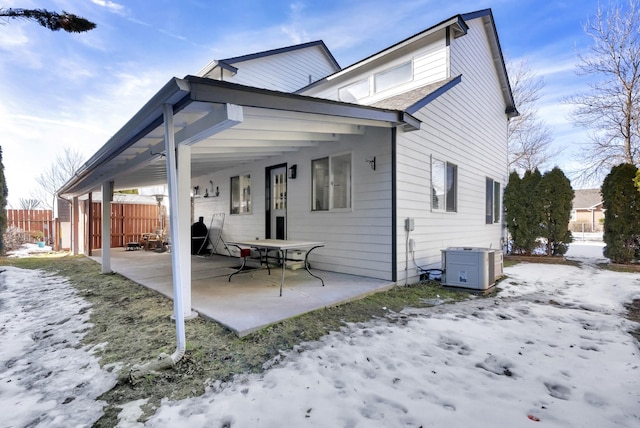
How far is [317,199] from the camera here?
248 inches

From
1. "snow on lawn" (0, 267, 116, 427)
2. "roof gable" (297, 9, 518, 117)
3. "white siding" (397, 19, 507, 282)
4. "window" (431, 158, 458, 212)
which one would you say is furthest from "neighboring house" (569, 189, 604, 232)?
"snow on lawn" (0, 267, 116, 427)

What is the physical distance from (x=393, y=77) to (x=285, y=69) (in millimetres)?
5035

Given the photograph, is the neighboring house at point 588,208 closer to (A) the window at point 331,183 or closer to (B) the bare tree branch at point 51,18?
(A) the window at point 331,183

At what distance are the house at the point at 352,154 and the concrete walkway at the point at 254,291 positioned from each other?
0.44m

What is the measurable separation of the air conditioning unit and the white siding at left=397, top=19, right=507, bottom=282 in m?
0.53

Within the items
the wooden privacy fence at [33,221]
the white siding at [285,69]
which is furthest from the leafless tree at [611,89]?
the wooden privacy fence at [33,221]

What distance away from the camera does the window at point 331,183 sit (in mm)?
5781

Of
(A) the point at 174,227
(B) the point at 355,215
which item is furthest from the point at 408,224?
(A) the point at 174,227

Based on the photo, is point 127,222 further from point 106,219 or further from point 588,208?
point 588,208

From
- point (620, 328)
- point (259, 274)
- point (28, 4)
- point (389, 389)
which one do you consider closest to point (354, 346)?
point (389, 389)

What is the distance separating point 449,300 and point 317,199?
3.04 m

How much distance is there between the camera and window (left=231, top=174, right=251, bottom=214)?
8250mm

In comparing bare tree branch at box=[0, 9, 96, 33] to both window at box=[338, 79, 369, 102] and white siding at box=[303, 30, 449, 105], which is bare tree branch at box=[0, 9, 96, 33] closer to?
window at box=[338, 79, 369, 102]

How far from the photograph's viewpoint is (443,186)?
6.56 m
